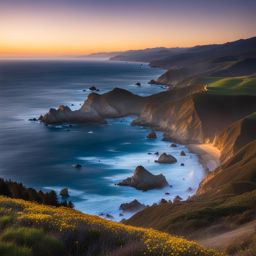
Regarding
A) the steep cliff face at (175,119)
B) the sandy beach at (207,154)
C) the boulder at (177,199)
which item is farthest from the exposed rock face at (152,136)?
the boulder at (177,199)

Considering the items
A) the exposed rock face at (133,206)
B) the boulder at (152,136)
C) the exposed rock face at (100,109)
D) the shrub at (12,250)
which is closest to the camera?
the shrub at (12,250)

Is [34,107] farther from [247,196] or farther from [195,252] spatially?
[195,252]

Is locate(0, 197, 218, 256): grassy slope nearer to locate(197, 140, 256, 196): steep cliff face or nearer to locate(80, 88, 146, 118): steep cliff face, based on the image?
locate(197, 140, 256, 196): steep cliff face

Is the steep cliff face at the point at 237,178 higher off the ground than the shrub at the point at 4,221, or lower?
lower

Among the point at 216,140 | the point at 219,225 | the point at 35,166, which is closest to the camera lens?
the point at 219,225

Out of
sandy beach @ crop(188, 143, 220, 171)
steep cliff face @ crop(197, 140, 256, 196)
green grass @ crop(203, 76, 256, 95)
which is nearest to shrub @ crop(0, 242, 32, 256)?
steep cliff face @ crop(197, 140, 256, 196)

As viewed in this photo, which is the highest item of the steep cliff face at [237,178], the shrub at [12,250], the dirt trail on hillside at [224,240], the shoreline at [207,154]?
the shrub at [12,250]

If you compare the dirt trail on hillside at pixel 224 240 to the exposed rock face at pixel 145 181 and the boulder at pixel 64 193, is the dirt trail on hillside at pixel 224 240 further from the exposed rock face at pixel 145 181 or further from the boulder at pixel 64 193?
the boulder at pixel 64 193

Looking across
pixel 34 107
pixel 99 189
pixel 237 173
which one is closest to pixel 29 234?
pixel 237 173
